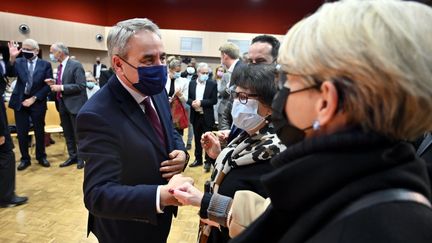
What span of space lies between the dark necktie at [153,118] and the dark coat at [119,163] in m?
0.07

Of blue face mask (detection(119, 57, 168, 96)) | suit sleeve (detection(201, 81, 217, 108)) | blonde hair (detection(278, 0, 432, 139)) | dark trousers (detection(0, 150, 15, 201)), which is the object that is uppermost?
blonde hair (detection(278, 0, 432, 139))

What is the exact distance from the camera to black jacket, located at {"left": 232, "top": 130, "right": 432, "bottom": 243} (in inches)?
22.6

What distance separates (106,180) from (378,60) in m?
1.06

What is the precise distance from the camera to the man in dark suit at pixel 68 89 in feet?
15.0

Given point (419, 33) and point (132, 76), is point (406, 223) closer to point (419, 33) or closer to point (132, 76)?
point (419, 33)

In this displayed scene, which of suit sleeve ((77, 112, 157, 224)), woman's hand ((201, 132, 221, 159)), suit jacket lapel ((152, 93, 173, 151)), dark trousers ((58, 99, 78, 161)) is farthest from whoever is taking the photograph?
dark trousers ((58, 99, 78, 161))

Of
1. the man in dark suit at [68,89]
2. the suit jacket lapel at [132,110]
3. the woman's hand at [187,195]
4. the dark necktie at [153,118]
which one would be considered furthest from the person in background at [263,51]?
the man in dark suit at [68,89]

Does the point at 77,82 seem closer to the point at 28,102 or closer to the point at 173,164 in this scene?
the point at 28,102

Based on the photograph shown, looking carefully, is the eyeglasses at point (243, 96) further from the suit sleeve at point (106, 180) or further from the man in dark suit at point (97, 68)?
the man in dark suit at point (97, 68)

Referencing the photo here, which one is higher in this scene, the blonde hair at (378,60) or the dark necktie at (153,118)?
the blonde hair at (378,60)

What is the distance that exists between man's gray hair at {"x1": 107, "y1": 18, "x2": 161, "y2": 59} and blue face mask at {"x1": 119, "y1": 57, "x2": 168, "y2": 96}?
64 mm

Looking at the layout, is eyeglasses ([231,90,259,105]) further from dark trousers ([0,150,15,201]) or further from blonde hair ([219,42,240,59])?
dark trousers ([0,150,15,201])

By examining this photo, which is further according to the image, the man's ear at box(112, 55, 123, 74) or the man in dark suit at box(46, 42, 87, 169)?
the man in dark suit at box(46, 42, 87, 169)

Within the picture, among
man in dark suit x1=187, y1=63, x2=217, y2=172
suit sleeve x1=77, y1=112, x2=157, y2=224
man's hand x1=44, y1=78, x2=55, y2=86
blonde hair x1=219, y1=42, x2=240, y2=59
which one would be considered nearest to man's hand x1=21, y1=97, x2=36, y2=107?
man's hand x1=44, y1=78, x2=55, y2=86
